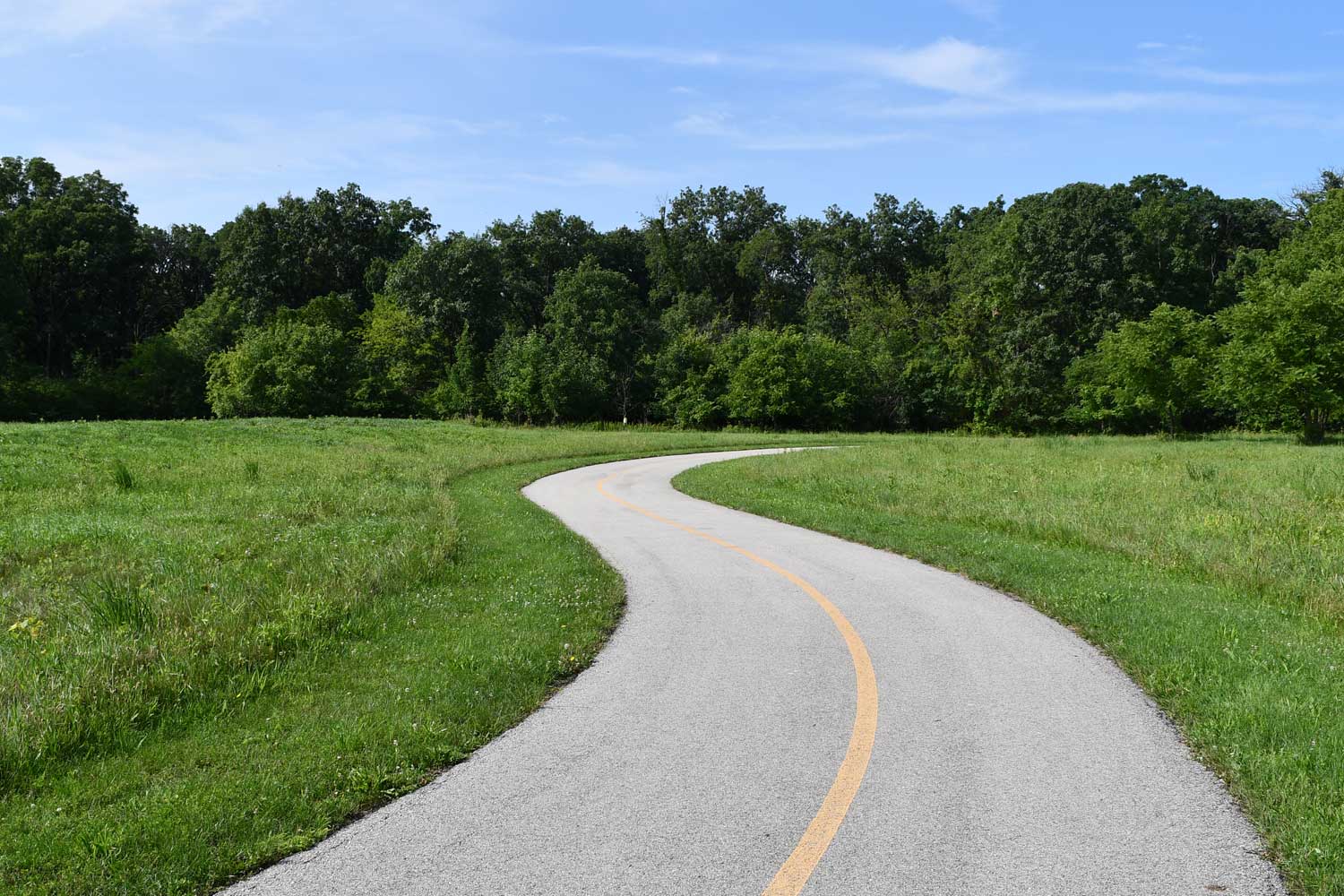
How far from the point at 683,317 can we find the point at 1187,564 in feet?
227

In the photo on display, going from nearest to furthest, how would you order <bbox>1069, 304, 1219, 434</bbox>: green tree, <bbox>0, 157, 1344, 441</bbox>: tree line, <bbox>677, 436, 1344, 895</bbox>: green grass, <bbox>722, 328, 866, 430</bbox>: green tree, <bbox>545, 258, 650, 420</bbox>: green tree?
<bbox>677, 436, 1344, 895</bbox>: green grass < <bbox>1069, 304, 1219, 434</bbox>: green tree < <bbox>0, 157, 1344, 441</bbox>: tree line < <bbox>722, 328, 866, 430</bbox>: green tree < <bbox>545, 258, 650, 420</bbox>: green tree

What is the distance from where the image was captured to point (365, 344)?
7950 centimetres

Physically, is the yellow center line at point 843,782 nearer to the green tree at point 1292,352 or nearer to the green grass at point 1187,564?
the green grass at point 1187,564

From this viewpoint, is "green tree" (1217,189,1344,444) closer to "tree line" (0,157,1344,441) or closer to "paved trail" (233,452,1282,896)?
"tree line" (0,157,1344,441)

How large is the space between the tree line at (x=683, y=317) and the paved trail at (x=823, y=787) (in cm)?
5111

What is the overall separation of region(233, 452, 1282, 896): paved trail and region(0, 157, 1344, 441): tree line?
2012 inches

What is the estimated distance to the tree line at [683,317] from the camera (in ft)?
211

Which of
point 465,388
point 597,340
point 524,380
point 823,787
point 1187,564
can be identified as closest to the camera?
point 823,787

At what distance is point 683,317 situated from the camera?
8019 cm

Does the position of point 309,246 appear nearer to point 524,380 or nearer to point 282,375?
point 282,375

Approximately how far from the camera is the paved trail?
174 inches

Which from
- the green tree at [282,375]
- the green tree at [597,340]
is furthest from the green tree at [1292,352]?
the green tree at [282,375]

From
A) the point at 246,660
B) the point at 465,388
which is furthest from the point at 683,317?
the point at 246,660

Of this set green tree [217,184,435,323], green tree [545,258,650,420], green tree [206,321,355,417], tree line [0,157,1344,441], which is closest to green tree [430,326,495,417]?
tree line [0,157,1344,441]
